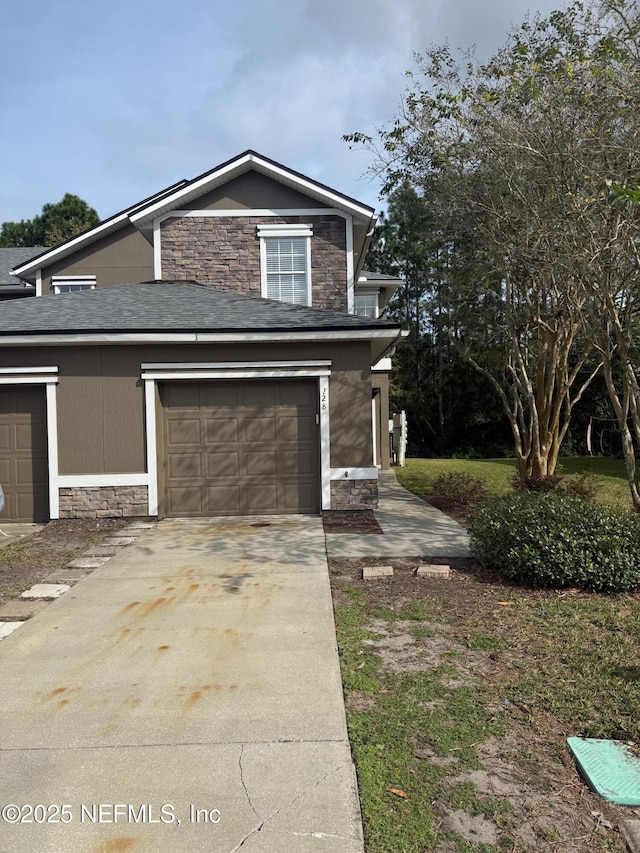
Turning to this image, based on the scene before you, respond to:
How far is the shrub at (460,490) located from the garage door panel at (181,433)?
5.41 meters

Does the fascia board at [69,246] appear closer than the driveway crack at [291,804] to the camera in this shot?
No

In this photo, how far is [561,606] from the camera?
6.12m

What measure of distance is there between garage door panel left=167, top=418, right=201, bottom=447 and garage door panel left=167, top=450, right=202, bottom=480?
18 centimetres

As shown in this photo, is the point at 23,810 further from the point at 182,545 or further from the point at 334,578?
the point at 182,545

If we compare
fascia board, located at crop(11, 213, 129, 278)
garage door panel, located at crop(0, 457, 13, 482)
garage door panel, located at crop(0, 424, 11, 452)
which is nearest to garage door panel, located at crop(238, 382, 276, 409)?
garage door panel, located at crop(0, 424, 11, 452)

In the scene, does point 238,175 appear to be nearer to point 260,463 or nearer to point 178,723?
point 260,463

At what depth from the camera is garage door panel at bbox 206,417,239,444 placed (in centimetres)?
1140

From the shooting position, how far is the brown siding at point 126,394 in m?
11.0

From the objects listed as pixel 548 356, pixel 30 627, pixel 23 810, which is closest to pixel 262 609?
pixel 30 627

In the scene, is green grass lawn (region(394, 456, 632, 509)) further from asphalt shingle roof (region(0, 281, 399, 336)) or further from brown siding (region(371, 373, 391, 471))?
asphalt shingle roof (region(0, 281, 399, 336))

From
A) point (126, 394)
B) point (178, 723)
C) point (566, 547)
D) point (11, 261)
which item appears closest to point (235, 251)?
point (126, 394)

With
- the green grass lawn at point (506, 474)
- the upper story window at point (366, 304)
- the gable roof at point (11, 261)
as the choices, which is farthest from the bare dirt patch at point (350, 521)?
the gable roof at point (11, 261)

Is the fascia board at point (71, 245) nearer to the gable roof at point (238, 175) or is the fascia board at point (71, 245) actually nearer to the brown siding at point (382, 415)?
the gable roof at point (238, 175)

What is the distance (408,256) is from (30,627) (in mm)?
31842
